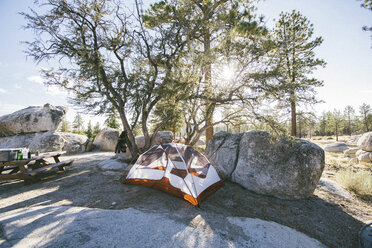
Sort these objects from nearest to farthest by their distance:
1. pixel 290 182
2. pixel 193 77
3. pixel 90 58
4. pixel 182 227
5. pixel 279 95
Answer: pixel 182 227 < pixel 290 182 < pixel 279 95 < pixel 90 58 < pixel 193 77

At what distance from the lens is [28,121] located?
13117mm

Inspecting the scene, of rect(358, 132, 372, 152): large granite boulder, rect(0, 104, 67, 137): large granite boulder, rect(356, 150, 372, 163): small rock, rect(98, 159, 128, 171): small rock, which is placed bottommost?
rect(356, 150, 372, 163): small rock

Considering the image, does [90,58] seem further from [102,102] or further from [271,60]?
[271,60]

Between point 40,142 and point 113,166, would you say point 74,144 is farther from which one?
point 113,166

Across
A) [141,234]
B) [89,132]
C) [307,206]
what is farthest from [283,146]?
[89,132]

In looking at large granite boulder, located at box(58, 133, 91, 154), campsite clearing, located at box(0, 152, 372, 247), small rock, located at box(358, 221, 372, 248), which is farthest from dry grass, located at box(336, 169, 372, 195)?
large granite boulder, located at box(58, 133, 91, 154)

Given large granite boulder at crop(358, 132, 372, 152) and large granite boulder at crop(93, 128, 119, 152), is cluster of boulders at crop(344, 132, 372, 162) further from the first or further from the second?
large granite boulder at crop(93, 128, 119, 152)

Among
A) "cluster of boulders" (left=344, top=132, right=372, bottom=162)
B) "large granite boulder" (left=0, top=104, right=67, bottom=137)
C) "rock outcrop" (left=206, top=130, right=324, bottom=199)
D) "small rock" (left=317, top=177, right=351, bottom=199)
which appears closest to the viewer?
"rock outcrop" (left=206, top=130, right=324, bottom=199)

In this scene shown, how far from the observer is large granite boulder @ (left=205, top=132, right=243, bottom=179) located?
648cm

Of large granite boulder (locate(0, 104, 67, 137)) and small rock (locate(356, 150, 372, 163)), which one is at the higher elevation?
large granite boulder (locate(0, 104, 67, 137))

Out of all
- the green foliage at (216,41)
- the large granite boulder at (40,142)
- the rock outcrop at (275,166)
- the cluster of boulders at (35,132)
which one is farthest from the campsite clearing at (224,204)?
the cluster of boulders at (35,132)

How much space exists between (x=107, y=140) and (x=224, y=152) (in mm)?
12991

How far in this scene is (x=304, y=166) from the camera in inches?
197

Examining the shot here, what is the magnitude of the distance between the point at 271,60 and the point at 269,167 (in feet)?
13.9
